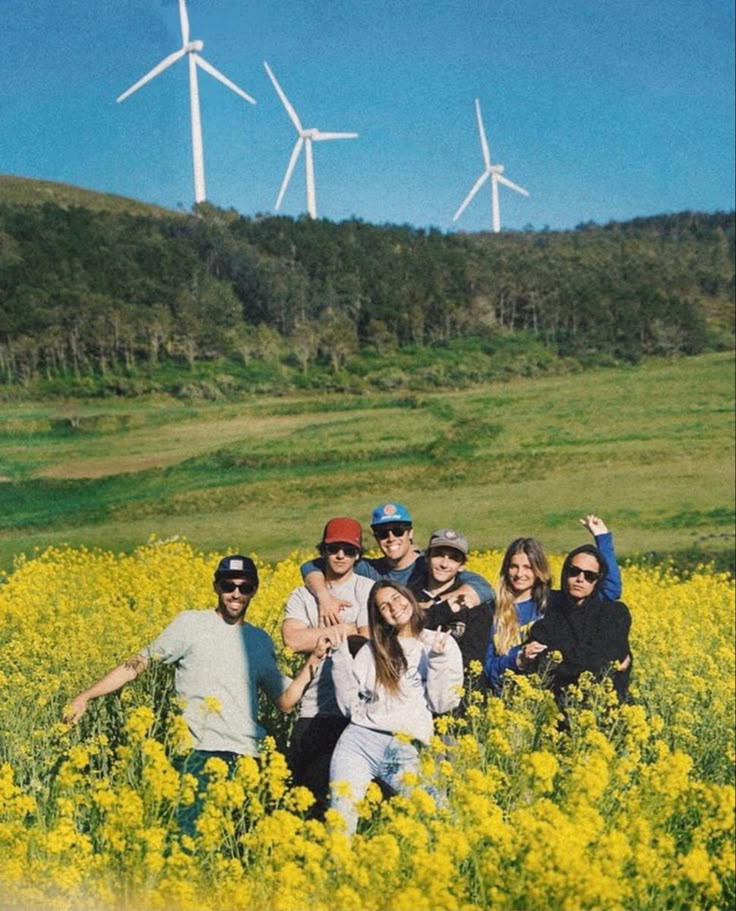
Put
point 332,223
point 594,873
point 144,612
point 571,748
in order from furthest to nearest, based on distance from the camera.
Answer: point 332,223, point 144,612, point 571,748, point 594,873

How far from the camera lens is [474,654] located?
5.39 m

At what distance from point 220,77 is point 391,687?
5.58 meters

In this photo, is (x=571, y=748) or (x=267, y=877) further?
(x=571, y=748)

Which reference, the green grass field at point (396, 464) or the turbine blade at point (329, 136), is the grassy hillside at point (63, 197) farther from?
the turbine blade at point (329, 136)

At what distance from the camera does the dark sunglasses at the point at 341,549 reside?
5.29m

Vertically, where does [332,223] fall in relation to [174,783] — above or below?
above

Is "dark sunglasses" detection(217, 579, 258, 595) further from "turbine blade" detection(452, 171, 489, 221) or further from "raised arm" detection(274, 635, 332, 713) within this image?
"turbine blade" detection(452, 171, 489, 221)

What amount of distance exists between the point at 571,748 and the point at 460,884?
145 centimetres

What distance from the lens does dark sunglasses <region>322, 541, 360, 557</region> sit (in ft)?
17.4

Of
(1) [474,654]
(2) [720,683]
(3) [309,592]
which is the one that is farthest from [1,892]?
(2) [720,683]

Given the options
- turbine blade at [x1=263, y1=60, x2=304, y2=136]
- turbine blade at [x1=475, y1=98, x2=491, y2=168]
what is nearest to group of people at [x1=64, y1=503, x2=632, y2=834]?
turbine blade at [x1=263, y1=60, x2=304, y2=136]

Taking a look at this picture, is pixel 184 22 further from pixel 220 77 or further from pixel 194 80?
pixel 220 77

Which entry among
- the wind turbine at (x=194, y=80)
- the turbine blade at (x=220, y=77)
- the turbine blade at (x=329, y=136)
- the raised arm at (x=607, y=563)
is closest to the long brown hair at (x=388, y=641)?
the raised arm at (x=607, y=563)

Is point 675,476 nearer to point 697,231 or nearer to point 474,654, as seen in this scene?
point 697,231
